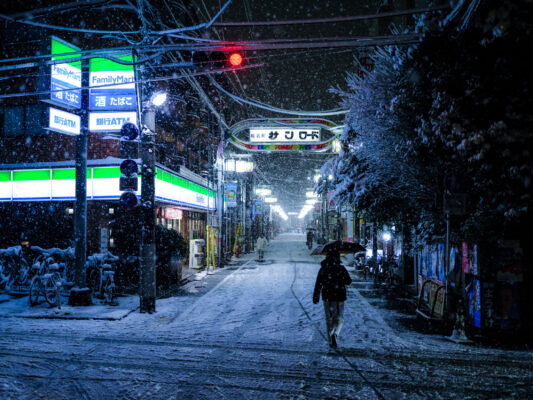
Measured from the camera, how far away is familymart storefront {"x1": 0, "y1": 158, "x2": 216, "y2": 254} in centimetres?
1683

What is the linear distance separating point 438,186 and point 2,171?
18407 mm

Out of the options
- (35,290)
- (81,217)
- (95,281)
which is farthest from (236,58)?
(95,281)

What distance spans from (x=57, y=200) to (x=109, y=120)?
6.53 metres

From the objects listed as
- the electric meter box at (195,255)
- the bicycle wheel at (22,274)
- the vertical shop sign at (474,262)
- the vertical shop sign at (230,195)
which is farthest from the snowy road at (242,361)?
the vertical shop sign at (230,195)

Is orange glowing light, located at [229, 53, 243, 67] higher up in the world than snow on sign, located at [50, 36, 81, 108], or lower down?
lower down

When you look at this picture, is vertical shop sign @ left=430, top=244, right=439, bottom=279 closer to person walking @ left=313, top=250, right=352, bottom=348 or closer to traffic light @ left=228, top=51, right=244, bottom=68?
person walking @ left=313, top=250, right=352, bottom=348

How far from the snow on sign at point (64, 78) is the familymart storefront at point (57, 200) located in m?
Answer: 4.82

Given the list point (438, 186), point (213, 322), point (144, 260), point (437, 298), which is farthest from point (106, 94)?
point (437, 298)

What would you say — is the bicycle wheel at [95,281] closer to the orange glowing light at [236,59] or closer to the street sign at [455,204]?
the orange glowing light at [236,59]

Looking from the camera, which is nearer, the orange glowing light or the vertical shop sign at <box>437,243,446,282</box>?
the orange glowing light

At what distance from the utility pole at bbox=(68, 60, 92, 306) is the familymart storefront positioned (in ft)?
15.6

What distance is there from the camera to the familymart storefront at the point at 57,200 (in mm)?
16828

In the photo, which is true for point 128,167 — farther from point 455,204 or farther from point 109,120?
point 455,204

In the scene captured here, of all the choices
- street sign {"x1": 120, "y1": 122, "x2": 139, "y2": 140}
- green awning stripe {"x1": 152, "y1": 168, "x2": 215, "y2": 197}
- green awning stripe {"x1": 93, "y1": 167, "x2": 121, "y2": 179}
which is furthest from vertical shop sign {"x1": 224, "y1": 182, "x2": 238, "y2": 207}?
street sign {"x1": 120, "y1": 122, "x2": 139, "y2": 140}
